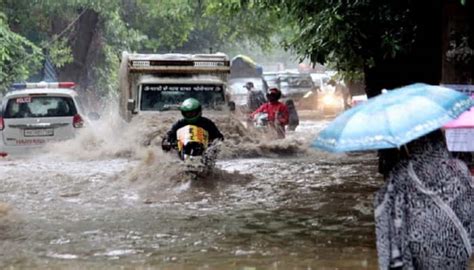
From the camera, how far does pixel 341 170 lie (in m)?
14.3

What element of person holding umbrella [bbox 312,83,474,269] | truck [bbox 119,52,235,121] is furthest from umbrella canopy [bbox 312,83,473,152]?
truck [bbox 119,52,235,121]

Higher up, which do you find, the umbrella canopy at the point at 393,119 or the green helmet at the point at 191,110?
the green helmet at the point at 191,110

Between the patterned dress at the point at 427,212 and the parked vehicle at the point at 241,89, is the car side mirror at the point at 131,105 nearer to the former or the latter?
the parked vehicle at the point at 241,89

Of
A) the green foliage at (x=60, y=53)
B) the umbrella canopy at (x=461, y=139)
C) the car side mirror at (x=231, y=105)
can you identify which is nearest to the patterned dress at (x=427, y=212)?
the umbrella canopy at (x=461, y=139)

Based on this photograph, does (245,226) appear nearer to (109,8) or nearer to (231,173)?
(231,173)

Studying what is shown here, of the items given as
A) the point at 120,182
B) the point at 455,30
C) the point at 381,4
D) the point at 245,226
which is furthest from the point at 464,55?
the point at 120,182

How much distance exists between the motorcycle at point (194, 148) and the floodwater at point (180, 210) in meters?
0.22

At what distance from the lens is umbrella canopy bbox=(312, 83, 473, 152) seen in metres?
3.89

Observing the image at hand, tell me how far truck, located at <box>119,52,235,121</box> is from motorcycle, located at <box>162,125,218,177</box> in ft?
13.5

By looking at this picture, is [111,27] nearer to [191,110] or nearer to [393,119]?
[191,110]

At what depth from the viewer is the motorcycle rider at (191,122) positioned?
37.0 ft

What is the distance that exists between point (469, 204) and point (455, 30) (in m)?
4.42

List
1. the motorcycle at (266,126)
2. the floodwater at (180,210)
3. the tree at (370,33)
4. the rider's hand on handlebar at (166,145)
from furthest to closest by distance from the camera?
the motorcycle at (266,126)
the rider's hand on handlebar at (166,145)
the tree at (370,33)
the floodwater at (180,210)

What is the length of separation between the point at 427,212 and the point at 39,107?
13174mm
